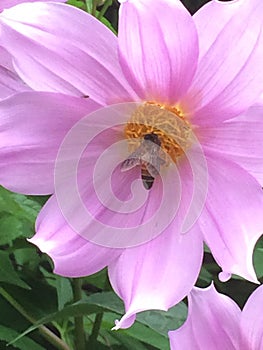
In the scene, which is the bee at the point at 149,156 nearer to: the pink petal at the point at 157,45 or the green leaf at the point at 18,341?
the pink petal at the point at 157,45

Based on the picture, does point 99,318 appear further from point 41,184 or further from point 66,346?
point 41,184

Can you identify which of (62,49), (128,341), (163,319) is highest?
(62,49)

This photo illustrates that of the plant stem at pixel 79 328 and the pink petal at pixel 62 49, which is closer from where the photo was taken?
the pink petal at pixel 62 49

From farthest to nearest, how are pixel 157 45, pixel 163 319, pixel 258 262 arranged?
1. pixel 258 262
2. pixel 163 319
3. pixel 157 45

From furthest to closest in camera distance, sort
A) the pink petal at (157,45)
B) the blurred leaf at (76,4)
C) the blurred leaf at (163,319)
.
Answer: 1. the blurred leaf at (76,4)
2. the blurred leaf at (163,319)
3. the pink petal at (157,45)

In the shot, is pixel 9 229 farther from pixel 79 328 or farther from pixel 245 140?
pixel 245 140

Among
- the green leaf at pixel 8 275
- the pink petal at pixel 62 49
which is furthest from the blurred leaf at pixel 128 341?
the pink petal at pixel 62 49

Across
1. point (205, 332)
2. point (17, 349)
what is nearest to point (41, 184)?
point (205, 332)

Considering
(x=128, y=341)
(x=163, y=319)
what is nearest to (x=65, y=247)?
(x=163, y=319)
